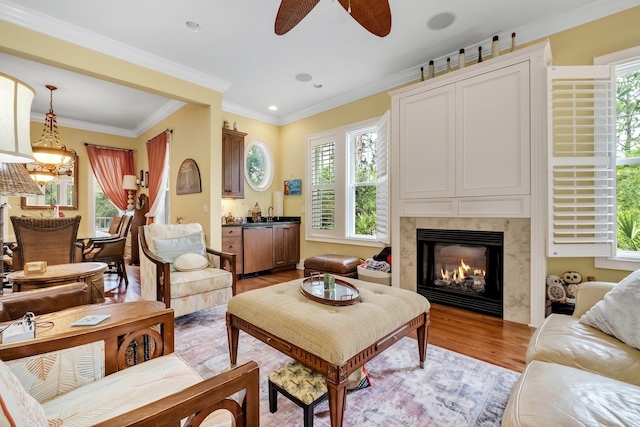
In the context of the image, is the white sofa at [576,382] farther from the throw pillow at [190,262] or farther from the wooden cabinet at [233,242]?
the wooden cabinet at [233,242]

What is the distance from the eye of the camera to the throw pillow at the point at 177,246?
305 centimetres

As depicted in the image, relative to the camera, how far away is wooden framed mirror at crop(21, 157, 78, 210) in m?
5.43

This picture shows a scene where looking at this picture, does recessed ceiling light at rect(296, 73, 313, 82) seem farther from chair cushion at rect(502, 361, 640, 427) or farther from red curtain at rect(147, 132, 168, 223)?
chair cushion at rect(502, 361, 640, 427)

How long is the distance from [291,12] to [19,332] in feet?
7.50

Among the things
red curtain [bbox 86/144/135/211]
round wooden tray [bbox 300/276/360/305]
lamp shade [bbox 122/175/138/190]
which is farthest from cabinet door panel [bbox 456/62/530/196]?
red curtain [bbox 86/144/135/211]

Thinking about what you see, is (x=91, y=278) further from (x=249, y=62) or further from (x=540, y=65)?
(x=540, y=65)

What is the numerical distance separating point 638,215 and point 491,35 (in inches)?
89.4

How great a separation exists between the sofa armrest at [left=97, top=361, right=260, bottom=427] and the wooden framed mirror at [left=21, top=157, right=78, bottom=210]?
6.69m

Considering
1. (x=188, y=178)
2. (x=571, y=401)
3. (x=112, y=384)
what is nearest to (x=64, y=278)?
(x=112, y=384)

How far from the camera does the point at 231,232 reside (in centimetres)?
441

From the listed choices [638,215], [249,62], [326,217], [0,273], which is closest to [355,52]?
[249,62]

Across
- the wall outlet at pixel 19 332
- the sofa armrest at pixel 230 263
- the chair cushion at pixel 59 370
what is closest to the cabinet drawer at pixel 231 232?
the sofa armrest at pixel 230 263

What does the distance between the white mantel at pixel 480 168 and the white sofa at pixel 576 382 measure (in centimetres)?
128

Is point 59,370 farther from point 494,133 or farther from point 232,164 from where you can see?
point 232,164
